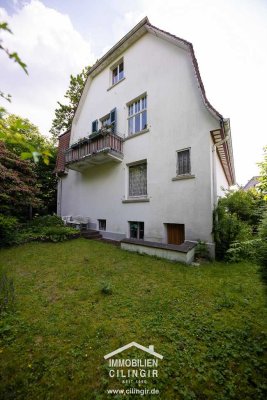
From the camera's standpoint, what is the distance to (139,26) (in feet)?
27.5

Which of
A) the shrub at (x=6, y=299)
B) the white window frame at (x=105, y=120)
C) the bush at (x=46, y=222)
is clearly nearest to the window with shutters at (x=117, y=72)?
the white window frame at (x=105, y=120)

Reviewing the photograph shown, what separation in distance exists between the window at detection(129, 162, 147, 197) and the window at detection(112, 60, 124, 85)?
5.50m

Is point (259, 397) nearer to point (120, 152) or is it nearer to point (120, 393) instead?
point (120, 393)

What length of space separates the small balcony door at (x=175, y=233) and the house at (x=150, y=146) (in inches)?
1.6

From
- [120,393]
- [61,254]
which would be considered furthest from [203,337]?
[61,254]

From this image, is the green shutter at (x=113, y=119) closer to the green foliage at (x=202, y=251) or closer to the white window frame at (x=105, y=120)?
the white window frame at (x=105, y=120)

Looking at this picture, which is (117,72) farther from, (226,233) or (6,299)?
(6,299)

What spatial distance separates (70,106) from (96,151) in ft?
38.0

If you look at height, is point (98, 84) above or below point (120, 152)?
above

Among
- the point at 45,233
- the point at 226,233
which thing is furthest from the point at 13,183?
the point at 226,233

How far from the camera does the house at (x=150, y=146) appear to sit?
635 cm

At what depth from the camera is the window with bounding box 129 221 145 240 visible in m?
8.23

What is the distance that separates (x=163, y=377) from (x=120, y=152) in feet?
27.1

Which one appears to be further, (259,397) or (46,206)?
(46,206)
